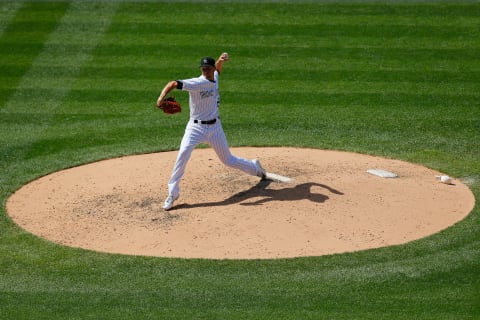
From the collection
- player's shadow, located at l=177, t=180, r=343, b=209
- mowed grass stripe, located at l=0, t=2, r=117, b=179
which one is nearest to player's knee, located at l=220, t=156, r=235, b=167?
player's shadow, located at l=177, t=180, r=343, b=209

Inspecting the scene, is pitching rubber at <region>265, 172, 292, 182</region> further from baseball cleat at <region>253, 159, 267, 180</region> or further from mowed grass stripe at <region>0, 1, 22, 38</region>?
mowed grass stripe at <region>0, 1, 22, 38</region>

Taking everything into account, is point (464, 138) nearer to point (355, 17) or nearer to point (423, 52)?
point (423, 52)

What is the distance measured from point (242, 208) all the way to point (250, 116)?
188 inches

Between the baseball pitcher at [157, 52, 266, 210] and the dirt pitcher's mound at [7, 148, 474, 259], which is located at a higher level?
the baseball pitcher at [157, 52, 266, 210]

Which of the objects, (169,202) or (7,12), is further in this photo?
(7,12)

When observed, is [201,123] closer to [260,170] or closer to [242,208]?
[260,170]

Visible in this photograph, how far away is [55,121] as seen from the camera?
1752cm

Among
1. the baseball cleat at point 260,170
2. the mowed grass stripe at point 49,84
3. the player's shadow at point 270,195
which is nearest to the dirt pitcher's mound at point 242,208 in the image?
the player's shadow at point 270,195

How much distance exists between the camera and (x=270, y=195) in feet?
43.8

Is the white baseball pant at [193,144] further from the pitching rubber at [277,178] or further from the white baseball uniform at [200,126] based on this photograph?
the pitching rubber at [277,178]

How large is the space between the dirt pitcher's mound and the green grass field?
1.23 feet

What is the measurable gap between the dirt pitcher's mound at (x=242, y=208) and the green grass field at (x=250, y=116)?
0.38 m

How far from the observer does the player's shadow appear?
518 inches

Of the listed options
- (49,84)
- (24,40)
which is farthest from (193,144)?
(24,40)
